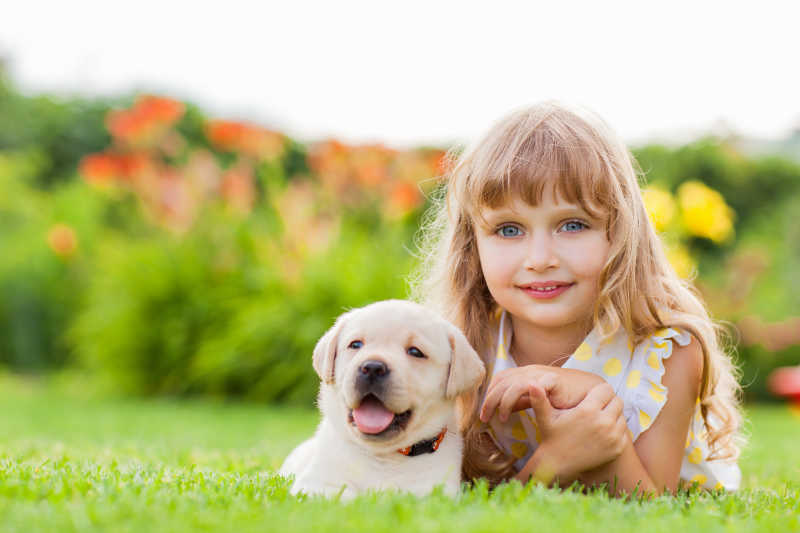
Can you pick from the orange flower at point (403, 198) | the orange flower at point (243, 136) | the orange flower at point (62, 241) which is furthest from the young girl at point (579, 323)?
the orange flower at point (62, 241)

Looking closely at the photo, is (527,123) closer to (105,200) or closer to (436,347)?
(436,347)

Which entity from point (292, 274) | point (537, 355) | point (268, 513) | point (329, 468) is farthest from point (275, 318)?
point (268, 513)

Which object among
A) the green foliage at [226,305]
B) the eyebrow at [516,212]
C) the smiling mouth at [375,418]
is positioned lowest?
the green foliage at [226,305]

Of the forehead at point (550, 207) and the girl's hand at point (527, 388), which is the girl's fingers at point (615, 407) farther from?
the forehead at point (550, 207)

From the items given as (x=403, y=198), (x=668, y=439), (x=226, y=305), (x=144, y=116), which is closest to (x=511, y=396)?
(x=668, y=439)

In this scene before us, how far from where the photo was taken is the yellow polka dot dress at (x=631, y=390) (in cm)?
307

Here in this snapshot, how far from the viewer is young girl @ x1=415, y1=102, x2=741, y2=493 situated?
295cm

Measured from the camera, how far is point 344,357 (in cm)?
273

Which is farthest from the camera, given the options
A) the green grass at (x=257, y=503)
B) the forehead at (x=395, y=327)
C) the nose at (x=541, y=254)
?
the nose at (x=541, y=254)

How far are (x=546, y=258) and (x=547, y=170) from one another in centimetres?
33

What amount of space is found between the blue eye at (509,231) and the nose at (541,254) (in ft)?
0.37

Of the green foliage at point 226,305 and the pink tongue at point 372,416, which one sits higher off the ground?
the pink tongue at point 372,416

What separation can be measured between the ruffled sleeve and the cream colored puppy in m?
0.69

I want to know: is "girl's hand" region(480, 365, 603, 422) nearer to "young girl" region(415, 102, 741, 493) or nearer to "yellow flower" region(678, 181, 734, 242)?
"young girl" region(415, 102, 741, 493)
